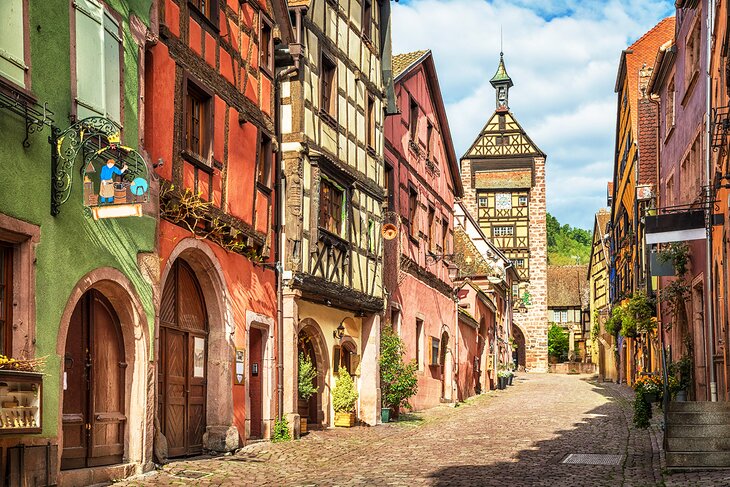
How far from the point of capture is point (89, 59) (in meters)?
10.4

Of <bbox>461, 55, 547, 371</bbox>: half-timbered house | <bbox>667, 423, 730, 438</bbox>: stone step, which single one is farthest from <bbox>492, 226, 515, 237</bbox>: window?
<bbox>667, 423, 730, 438</bbox>: stone step

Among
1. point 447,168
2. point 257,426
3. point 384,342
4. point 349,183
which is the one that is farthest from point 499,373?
point 257,426

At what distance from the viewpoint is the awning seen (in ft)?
54.4

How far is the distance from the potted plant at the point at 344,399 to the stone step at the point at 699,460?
842 centimetres

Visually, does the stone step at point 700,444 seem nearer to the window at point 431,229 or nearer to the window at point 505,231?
the window at point 431,229

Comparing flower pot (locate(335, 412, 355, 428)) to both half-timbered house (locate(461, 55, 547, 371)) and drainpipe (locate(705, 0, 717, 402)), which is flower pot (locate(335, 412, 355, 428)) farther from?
half-timbered house (locate(461, 55, 547, 371))

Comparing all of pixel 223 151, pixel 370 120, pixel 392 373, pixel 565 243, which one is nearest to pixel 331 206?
pixel 370 120

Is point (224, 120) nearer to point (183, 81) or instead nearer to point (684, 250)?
point (183, 81)

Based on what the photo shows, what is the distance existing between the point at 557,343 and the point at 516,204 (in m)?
13.8

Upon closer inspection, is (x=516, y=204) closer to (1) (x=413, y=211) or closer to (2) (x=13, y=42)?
(1) (x=413, y=211)

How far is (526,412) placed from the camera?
23.7 metres

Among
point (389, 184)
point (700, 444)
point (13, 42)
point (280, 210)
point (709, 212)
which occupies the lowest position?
point (700, 444)

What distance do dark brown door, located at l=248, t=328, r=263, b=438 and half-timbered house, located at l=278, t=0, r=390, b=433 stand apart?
612mm

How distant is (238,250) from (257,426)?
311 centimetres
